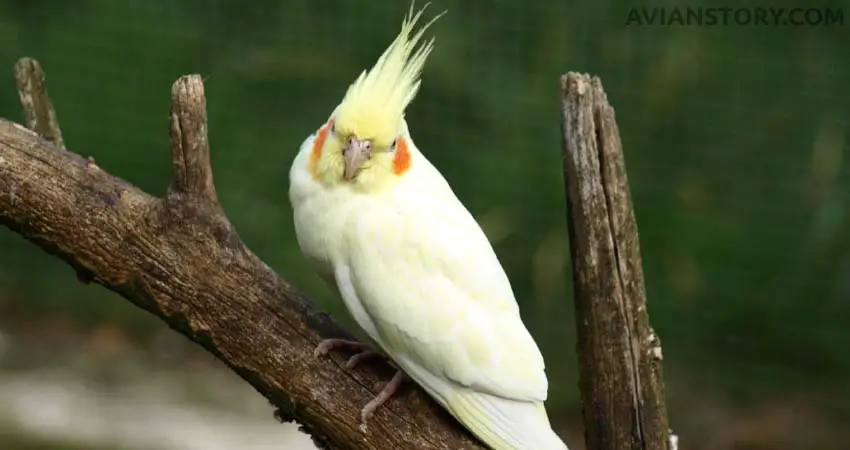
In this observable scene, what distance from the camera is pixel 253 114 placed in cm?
310

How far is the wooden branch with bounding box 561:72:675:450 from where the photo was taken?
1477 mm

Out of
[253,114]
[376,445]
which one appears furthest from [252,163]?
[376,445]

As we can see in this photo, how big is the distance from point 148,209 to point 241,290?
16 centimetres

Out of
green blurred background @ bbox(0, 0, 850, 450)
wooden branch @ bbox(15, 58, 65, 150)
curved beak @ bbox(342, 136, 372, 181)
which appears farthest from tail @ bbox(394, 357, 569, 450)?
green blurred background @ bbox(0, 0, 850, 450)

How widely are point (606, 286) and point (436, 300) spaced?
21 centimetres

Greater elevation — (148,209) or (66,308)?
(66,308)

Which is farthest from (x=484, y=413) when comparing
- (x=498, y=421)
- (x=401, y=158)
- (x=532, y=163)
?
(x=532, y=163)

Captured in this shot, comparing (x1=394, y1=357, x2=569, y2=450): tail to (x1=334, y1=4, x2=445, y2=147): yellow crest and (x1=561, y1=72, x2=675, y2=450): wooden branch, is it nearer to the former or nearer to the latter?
(x1=561, y1=72, x2=675, y2=450): wooden branch

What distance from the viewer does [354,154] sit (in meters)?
1.52

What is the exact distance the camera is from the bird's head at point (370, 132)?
1.53 meters

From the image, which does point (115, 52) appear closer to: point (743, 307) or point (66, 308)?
point (66, 308)

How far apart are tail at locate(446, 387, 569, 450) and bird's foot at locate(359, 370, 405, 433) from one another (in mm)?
73

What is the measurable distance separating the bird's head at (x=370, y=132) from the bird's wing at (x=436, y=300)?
0.05 m

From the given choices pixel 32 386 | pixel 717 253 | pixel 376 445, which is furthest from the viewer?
pixel 32 386
